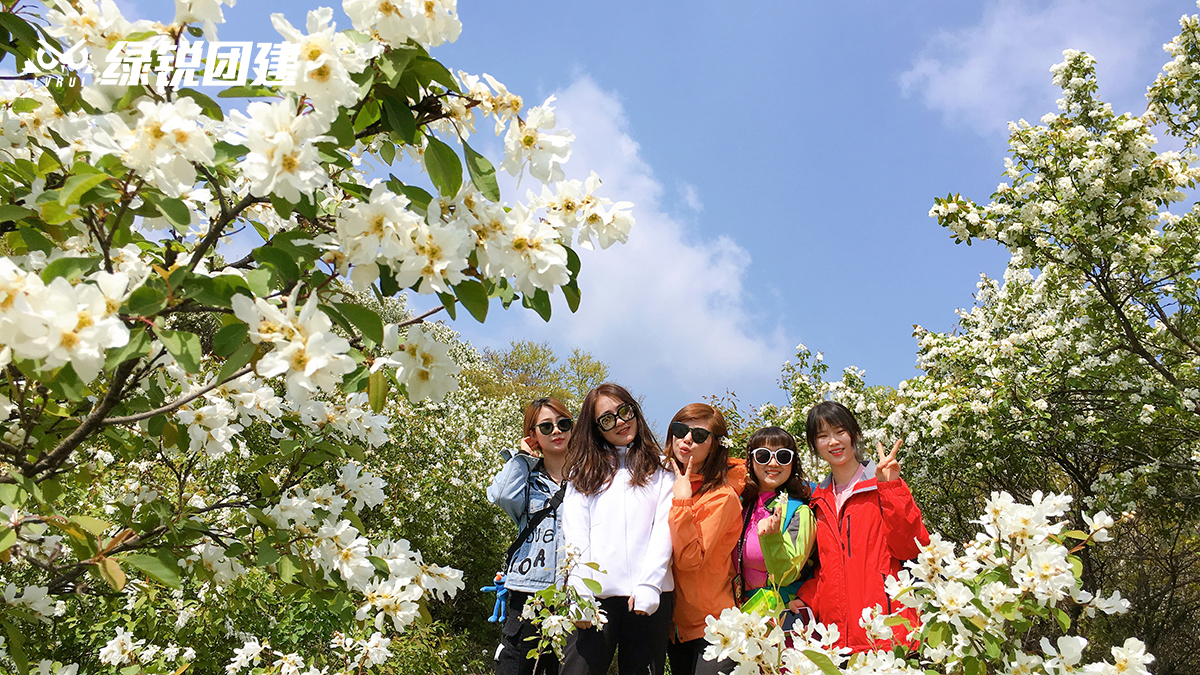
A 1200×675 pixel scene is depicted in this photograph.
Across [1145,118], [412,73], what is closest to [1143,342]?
[1145,118]

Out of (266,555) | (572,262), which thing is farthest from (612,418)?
(572,262)

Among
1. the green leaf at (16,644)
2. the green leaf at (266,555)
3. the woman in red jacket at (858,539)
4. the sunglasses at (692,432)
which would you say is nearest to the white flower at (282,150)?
the green leaf at (266,555)

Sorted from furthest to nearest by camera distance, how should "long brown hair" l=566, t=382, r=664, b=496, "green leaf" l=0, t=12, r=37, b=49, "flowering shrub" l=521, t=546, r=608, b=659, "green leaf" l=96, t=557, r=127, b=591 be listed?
"long brown hair" l=566, t=382, r=664, b=496, "flowering shrub" l=521, t=546, r=608, b=659, "green leaf" l=0, t=12, r=37, b=49, "green leaf" l=96, t=557, r=127, b=591

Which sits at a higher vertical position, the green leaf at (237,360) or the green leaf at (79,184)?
the green leaf at (79,184)

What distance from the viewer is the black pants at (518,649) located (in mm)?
2986

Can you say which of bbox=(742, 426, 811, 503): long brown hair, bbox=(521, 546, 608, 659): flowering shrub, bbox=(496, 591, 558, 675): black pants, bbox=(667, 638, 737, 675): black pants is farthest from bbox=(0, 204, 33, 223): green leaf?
bbox=(742, 426, 811, 503): long brown hair

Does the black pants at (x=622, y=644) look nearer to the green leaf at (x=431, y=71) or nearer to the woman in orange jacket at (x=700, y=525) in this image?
the woman in orange jacket at (x=700, y=525)

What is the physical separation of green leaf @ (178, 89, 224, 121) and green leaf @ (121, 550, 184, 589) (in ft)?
2.59

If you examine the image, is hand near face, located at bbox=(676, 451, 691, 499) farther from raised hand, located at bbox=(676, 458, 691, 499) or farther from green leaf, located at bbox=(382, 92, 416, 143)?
green leaf, located at bbox=(382, 92, 416, 143)

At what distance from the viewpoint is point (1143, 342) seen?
5754 mm

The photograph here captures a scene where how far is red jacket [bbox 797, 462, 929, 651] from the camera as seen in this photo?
266cm

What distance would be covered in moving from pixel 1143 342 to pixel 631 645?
213 inches

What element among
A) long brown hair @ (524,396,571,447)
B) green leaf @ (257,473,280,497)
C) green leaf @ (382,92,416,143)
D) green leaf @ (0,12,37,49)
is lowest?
green leaf @ (257,473,280,497)

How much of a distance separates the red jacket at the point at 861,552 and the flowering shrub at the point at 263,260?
1.59 metres
